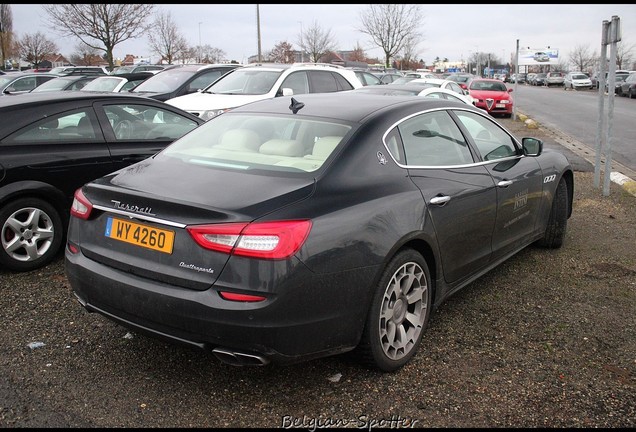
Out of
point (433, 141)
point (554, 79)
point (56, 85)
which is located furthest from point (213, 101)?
point (554, 79)

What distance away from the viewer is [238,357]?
2764 millimetres

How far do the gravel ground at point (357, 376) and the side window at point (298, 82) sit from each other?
6.95 meters

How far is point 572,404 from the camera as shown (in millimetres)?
3018

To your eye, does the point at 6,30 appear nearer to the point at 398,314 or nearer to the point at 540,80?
the point at 540,80

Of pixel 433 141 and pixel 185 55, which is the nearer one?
pixel 433 141

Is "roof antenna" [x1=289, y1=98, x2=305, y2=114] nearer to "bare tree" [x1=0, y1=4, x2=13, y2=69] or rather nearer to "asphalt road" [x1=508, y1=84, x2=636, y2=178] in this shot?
"asphalt road" [x1=508, y1=84, x2=636, y2=178]

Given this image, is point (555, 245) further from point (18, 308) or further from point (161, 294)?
point (18, 308)

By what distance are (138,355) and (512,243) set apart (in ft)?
9.46

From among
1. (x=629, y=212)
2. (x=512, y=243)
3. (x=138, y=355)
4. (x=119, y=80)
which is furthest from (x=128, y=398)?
(x=119, y=80)

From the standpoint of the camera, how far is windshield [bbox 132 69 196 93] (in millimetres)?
11852

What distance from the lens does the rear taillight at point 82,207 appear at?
3.23m

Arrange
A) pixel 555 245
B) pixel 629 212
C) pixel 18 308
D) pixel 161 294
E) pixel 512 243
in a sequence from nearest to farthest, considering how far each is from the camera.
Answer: pixel 161 294
pixel 18 308
pixel 512 243
pixel 555 245
pixel 629 212

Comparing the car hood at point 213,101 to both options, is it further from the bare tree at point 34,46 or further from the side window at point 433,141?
the bare tree at point 34,46

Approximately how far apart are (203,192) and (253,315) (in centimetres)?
71
